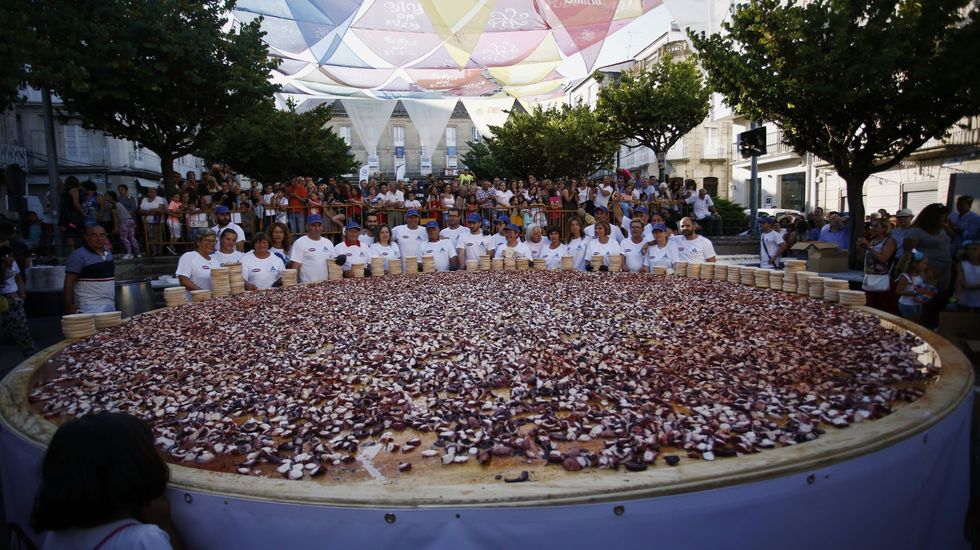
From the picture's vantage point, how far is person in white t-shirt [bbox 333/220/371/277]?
845 cm

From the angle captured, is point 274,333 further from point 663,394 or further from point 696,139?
point 696,139

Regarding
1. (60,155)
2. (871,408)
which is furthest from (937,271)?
(60,155)

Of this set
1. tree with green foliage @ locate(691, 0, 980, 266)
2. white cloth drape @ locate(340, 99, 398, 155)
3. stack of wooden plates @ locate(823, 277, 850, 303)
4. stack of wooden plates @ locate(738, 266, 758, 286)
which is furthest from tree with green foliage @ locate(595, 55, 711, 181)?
stack of wooden plates @ locate(823, 277, 850, 303)

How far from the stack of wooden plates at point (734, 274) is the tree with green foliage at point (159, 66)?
30.4 ft

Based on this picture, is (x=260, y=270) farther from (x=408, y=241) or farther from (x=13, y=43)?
(x=13, y=43)

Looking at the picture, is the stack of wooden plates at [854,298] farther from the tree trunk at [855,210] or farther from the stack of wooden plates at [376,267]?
the tree trunk at [855,210]

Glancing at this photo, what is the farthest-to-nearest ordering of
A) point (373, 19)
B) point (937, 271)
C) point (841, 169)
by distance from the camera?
1. point (373, 19)
2. point (841, 169)
3. point (937, 271)

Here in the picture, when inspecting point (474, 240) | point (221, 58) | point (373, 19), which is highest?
point (373, 19)

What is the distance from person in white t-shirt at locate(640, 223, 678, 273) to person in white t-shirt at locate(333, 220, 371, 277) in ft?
13.7

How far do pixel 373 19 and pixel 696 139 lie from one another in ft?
77.5

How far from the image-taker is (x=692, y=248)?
8.15 m

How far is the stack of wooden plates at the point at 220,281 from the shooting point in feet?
20.7

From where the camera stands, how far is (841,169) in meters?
10.6


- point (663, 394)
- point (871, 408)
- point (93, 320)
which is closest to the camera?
point (871, 408)
